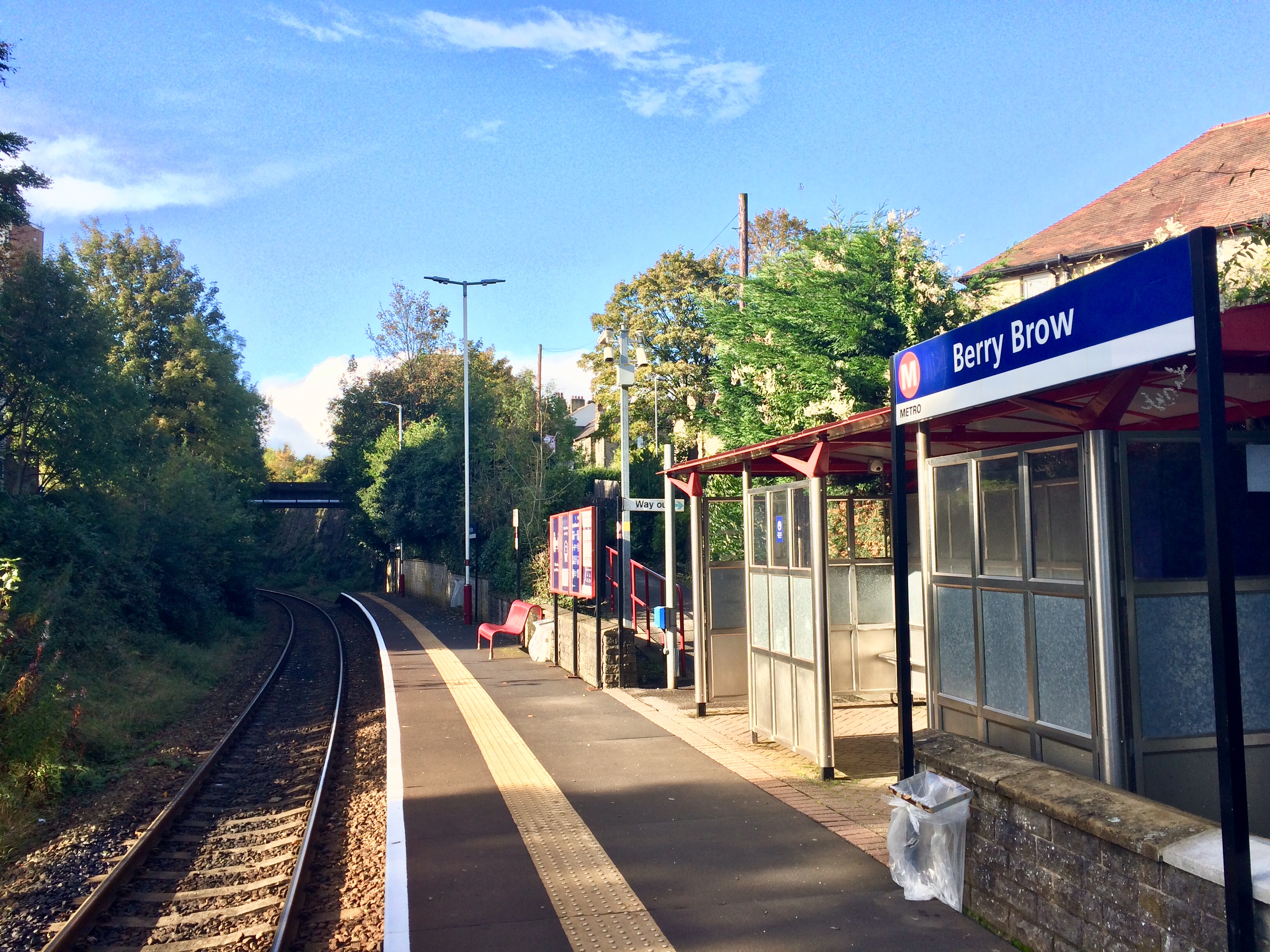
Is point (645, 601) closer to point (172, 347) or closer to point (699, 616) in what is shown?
point (699, 616)

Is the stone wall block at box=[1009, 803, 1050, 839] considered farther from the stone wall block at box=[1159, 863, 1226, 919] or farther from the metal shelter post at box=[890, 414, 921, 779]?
the metal shelter post at box=[890, 414, 921, 779]

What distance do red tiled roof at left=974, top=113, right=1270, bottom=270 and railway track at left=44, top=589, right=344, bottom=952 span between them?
13306mm

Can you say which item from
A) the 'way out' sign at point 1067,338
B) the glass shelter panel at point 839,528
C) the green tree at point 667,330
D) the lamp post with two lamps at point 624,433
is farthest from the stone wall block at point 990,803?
the green tree at point 667,330

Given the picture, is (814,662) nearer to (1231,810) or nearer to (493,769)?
(493,769)

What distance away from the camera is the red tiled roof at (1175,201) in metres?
18.7

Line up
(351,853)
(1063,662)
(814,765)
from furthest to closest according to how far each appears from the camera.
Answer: (814,765) → (351,853) → (1063,662)

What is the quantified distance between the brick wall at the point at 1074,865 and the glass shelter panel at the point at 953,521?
1259 millimetres

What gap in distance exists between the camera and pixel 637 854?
6262 millimetres

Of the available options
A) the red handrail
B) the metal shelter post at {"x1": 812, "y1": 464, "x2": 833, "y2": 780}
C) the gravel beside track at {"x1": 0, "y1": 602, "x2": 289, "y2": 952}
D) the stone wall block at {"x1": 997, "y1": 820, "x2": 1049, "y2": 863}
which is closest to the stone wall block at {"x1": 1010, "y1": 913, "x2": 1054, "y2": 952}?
the stone wall block at {"x1": 997, "y1": 820, "x2": 1049, "y2": 863}

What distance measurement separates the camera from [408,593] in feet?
140

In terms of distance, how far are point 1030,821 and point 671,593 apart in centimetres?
896

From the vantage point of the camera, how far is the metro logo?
580cm

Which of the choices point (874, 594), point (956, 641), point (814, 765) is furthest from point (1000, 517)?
point (874, 594)

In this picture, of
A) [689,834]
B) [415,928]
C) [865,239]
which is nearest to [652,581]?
[865,239]
